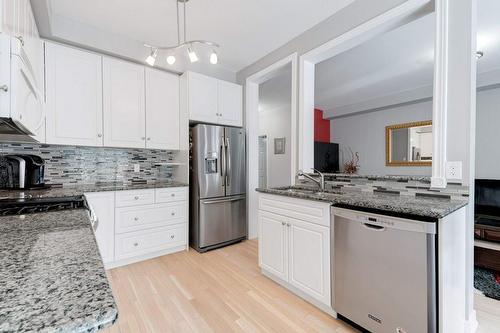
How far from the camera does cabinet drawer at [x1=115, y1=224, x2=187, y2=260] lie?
8.54 feet

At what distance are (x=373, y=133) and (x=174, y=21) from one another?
14.3 feet

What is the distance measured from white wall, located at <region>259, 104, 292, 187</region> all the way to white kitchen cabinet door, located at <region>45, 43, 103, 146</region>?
3.78 meters

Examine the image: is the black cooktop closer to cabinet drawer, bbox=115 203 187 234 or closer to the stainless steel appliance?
the stainless steel appliance

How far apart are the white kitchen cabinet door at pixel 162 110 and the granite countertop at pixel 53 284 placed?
2.27m

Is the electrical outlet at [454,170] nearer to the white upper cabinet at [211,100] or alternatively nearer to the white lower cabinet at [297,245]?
the white lower cabinet at [297,245]

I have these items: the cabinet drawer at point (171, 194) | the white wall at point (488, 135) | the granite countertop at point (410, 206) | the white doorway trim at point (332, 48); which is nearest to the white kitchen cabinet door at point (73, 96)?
the cabinet drawer at point (171, 194)

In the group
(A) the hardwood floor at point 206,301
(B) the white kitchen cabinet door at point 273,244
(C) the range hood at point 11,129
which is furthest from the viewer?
(B) the white kitchen cabinet door at point 273,244

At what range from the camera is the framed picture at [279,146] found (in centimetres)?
559

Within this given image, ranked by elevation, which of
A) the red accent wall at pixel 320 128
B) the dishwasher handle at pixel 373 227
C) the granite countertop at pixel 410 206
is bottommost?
the dishwasher handle at pixel 373 227

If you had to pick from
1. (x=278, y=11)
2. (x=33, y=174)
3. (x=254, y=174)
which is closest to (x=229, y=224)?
(x=254, y=174)

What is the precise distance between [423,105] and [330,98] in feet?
5.43

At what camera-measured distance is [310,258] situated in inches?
73.7

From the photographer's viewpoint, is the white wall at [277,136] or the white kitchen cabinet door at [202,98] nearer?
the white kitchen cabinet door at [202,98]

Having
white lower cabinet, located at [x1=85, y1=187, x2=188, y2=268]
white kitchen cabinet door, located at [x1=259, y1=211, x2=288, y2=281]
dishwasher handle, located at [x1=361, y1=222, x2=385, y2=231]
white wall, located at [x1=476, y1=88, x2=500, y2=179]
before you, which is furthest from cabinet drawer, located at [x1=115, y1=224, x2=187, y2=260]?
white wall, located at [x1=476, y1=88, x2=500, y2=179]
